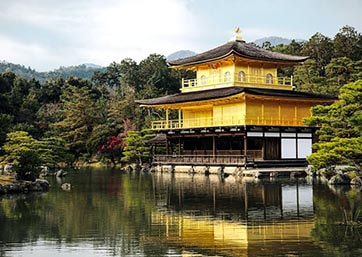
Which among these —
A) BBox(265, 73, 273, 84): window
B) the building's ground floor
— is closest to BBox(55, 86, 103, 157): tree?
the building's ground floor

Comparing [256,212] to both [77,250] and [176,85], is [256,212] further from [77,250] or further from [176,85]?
Result: [176,85]

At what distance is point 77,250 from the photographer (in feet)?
39.5

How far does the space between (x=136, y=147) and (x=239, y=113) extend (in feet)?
37.8

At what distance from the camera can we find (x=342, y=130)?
30078mm

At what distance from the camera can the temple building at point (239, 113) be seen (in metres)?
38.0

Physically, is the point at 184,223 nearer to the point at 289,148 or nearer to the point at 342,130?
the point at 342,130

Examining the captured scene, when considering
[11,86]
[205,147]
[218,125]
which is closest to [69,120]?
[11,86]

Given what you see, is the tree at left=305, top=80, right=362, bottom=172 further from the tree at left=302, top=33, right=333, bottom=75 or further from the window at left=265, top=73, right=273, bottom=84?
the tree at left=302, top=33, right=333, bottom=75

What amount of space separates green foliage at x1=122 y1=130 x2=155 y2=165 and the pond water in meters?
22.0

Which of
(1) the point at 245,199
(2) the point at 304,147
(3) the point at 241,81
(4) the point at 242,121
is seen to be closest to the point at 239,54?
(3) the point at 241,81

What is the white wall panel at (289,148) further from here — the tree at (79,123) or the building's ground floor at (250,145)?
the tree at (79,123)

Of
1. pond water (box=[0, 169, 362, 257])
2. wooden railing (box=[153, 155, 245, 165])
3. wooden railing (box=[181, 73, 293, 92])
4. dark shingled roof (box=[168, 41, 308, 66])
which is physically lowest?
pond water (box=[0, 169, 362, 257])

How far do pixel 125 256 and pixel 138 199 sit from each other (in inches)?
414

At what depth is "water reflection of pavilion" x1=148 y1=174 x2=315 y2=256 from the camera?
12045 mm
